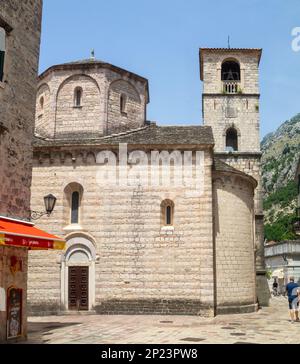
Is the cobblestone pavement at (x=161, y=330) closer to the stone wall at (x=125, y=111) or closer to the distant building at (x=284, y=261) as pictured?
the stone wall at (x=125, y=111)

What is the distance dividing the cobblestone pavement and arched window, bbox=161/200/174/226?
4285mm

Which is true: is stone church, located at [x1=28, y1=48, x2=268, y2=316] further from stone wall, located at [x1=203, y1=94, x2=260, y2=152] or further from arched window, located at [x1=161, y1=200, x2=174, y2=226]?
stone wall, located at [x1=203, y1=94, x2=260, y2=152]

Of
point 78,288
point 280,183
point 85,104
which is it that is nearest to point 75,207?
point 78,288

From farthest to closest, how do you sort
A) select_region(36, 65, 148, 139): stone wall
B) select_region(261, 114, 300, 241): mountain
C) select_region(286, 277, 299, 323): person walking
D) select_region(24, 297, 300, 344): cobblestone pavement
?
select_region(261, 114, 300, 241): mountain → select_region(36, 65, 148, 139): stone wall → select_region(286, 277, 299, 323): person walking → select_region(24, 297, 300, 344): cobblestone pavement

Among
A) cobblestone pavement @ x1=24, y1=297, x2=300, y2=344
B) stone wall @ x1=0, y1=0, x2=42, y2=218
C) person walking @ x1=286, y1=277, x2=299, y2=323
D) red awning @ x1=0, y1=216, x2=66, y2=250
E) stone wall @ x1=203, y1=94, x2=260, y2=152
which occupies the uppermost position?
stone wall @ x1=203, y1=94, x2=260, y2=152

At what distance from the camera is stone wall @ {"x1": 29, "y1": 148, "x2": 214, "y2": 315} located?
1970 centimetres

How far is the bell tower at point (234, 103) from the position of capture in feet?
105

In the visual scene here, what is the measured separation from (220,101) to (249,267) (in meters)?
15.6

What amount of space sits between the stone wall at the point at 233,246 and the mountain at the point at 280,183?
52857 mm

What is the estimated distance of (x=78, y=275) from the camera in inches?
804

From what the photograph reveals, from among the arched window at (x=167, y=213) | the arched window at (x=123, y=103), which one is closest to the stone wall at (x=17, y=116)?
the arched window at (x=167, y=213)

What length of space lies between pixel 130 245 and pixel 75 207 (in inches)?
129

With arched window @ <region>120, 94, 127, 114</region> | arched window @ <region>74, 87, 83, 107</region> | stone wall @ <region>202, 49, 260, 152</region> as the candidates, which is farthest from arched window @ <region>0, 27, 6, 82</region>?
stone wall @ <region>202, 49, 260, 152</region>

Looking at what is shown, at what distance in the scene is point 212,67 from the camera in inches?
1373
